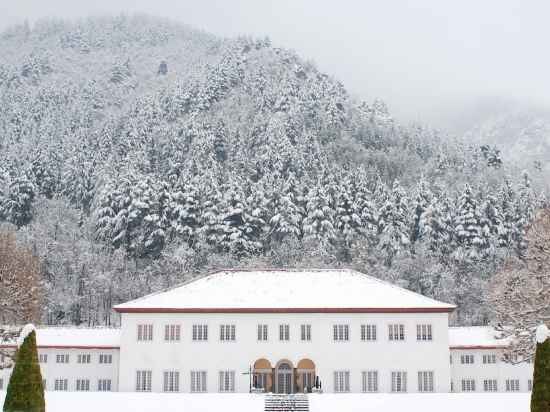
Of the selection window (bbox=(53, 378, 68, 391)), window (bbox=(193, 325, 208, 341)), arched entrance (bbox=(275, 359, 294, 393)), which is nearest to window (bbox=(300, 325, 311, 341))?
arched entrance (bbox=(275, 359, 294, 393))

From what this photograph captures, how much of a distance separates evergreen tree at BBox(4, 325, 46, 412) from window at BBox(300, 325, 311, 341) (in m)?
23.8

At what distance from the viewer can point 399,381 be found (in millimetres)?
48344

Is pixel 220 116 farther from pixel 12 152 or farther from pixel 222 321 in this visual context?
pixel 222 321

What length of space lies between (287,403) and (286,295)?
422 inches

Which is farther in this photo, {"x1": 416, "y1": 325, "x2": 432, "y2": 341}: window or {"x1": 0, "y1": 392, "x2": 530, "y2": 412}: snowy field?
{"x1": 416, "y1": 325, "x2": 432, "y2": 341}: window

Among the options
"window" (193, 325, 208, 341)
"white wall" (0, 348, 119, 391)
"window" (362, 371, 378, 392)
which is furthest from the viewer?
"white wall" (0, 348, 119, 391)

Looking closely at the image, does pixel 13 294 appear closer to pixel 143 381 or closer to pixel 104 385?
pixel 143 381

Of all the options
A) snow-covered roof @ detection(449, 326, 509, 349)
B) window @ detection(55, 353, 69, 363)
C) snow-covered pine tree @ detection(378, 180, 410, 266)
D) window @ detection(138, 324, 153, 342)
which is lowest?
window @ detection(55, 353, 69, 363)

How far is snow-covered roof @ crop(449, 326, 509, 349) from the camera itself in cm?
5319

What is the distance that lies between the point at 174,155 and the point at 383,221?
136ft

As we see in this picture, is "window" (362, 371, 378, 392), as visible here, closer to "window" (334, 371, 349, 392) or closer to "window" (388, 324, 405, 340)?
"window" (334, 371, 349, 392)

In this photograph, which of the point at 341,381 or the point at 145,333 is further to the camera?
the point at 145,333

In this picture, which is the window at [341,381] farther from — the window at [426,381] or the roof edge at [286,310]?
the window at [426,381]

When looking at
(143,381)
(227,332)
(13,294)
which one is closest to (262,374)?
(227,332)
